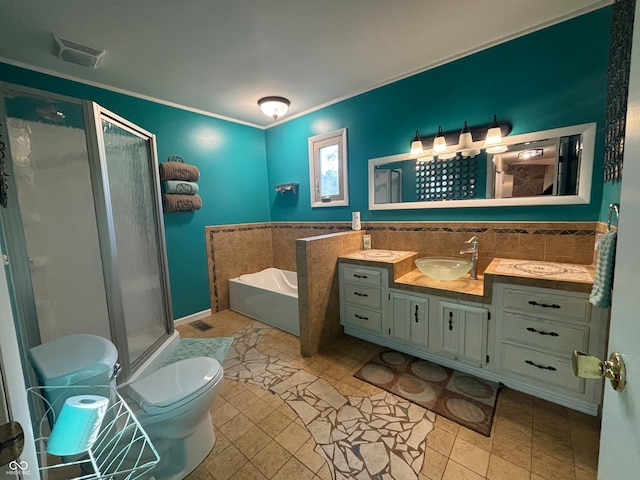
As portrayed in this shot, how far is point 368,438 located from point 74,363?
1472 mm

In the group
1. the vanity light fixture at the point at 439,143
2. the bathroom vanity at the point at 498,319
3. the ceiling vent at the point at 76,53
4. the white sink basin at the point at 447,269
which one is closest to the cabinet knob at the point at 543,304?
the bathroom vanity at the point at 498,319

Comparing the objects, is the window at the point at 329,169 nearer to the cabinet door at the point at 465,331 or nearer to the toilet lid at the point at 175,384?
the cabinet door at the point at 465,331

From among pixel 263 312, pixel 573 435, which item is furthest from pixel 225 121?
pixel 573 435

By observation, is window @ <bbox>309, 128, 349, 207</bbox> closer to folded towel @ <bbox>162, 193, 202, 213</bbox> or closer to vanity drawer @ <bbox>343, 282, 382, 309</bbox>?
vanity drawer @ <bbox>343, 282, 382, 309</bbox>

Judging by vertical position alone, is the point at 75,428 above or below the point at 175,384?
above

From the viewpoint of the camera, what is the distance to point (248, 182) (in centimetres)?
358

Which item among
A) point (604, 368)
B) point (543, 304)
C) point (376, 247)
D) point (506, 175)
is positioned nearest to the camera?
point (604, 368)

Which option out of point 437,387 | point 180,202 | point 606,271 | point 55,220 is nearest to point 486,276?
point 606,271

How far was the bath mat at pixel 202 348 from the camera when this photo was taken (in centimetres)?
238

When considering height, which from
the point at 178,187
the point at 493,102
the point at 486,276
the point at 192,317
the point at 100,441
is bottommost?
the point at 192,317

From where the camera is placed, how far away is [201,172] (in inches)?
123

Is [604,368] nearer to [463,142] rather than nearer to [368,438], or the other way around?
[368,438]

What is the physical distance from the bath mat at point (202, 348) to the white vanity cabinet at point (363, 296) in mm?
1143

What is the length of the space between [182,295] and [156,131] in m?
1.79
